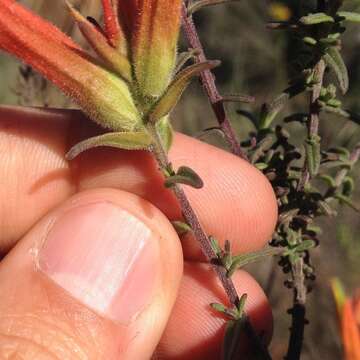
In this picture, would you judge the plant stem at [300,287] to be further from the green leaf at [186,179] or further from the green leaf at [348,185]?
the green leaf at [186,179]

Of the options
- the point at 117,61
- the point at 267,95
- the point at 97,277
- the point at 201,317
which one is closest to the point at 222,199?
the point at 201,317

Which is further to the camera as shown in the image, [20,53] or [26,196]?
[26,196]

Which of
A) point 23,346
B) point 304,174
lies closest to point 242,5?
point 304,174

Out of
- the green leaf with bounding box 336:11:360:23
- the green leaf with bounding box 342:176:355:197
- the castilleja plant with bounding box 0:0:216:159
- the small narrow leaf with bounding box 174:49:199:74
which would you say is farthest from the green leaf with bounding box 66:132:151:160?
the green leaf with bounding box 342:176:355:197

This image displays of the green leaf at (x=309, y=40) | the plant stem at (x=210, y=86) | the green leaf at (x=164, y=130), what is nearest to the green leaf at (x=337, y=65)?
the green leaf at (x=309, y=40)

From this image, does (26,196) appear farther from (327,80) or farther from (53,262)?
(327,80)

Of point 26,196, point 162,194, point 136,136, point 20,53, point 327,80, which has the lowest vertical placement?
point 327,80
